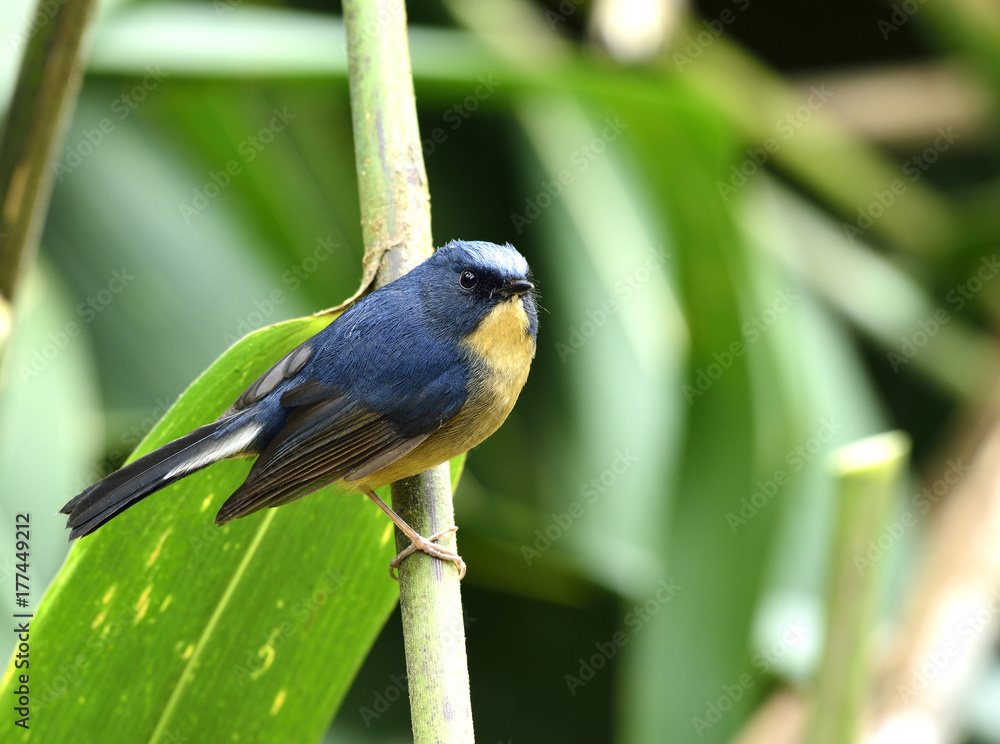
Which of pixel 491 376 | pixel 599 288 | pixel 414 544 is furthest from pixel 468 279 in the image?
pixel 599 288

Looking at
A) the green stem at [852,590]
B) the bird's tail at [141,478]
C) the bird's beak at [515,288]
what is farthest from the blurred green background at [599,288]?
the bird's beak at [515,288]

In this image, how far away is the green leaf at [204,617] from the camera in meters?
1.34

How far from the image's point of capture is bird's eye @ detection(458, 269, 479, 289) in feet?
6.16

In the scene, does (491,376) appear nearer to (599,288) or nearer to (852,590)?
(852,590)

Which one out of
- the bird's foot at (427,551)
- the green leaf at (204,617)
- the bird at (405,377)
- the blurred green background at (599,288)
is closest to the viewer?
the green leaf at (204,617)

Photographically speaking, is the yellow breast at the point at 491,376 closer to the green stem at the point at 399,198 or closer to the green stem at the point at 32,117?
the green stem at the point at 399,198

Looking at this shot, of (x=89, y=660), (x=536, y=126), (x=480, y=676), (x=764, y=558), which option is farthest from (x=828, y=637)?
(x=536, y=126)

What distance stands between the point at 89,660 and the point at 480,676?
86.9 inches

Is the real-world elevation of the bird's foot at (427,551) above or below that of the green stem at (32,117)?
below

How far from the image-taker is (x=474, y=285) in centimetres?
189

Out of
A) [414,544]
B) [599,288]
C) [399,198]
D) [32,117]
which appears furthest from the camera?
[599,288]

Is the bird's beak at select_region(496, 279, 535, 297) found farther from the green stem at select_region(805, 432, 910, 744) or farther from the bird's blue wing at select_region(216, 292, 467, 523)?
the green stem at select_region(805, 432, 910, 744)

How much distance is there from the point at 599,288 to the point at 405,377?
1.49 metres

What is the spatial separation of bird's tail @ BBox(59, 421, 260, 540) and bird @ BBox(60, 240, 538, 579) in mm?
132
